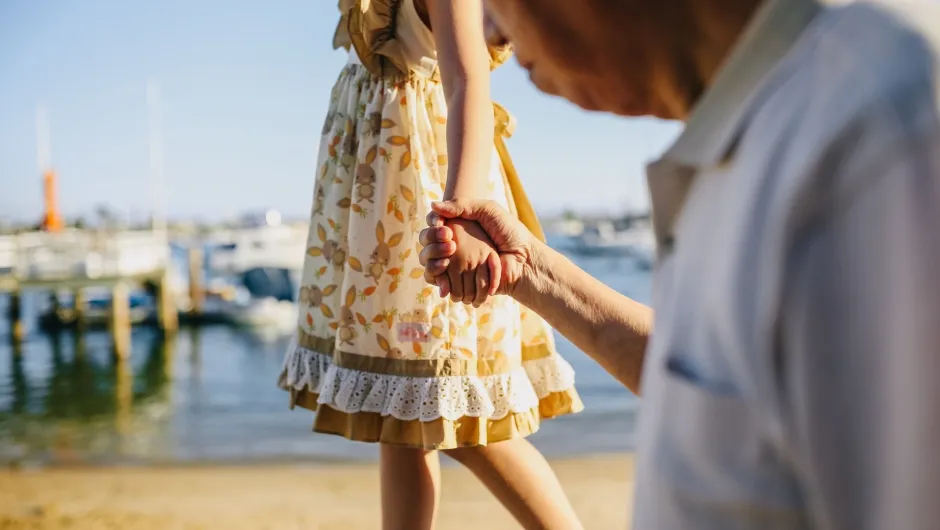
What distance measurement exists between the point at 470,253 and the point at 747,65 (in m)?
0.81

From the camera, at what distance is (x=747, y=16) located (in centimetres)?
52

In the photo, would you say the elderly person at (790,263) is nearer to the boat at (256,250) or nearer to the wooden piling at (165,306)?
the wooden piling at (165,306)

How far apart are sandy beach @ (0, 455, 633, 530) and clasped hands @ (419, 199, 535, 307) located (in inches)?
74.4

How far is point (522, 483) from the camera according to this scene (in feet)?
5.18

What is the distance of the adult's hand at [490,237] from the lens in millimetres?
1268

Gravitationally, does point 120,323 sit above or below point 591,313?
below

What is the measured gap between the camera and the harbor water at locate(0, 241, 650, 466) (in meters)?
6.37

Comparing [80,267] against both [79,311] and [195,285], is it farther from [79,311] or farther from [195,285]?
[195,285]

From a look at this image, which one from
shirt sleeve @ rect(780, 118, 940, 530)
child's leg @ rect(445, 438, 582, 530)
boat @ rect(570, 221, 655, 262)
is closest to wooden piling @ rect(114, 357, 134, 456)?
child's leg @ rect(445, 438, 582, 530)

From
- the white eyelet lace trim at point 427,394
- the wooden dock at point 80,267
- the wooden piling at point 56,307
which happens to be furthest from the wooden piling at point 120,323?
the white eyelet lace trim at point 427,394

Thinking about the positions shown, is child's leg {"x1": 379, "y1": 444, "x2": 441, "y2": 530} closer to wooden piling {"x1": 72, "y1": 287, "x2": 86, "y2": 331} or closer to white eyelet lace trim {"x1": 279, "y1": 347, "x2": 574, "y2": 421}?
white eyelet lace trim {"x1": 279, "y1": 347, "x2": 574, "y2": 421}

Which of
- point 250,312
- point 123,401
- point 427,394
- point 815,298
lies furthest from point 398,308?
point 250,312

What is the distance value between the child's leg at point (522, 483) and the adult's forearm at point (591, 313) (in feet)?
1.48

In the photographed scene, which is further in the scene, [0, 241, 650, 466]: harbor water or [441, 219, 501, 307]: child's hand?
[0, 241, 650, 466]: harbor water
